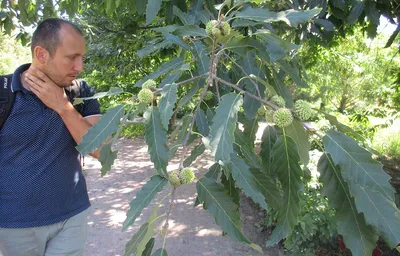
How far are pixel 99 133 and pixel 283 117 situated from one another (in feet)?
1.61

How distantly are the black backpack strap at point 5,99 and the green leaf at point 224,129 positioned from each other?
1.32 metres

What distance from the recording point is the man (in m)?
1.68

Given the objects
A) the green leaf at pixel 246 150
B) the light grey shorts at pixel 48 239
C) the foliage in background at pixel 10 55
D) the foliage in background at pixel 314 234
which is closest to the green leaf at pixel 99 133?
the green leaf at pixel 246 150

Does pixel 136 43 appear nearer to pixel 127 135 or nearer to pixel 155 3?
pixel 155 3

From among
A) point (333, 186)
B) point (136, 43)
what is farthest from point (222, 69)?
point (136, 43)

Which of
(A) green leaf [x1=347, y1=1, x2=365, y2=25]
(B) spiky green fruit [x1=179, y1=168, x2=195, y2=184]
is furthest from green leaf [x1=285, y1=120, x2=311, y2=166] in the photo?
(A) green leaf [x1=347, y1=1, x2=365, y2=25]

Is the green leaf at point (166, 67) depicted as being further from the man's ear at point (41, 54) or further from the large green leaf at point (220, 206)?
the man's ear at point (41, 54)

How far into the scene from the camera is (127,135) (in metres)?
9.96

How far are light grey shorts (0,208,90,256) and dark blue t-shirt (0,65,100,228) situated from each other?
54 mm

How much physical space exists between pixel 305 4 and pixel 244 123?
1.48 meters

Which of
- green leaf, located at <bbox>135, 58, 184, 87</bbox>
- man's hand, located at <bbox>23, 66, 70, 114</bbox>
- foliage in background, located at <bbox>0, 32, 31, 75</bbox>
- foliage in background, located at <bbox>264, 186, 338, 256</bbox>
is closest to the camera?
green leaf, located at <bbox>135, 58, 184, 87</bbox>

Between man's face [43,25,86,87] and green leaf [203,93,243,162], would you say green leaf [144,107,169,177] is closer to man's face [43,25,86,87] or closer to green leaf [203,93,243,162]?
green leaf [203,93,243,162]

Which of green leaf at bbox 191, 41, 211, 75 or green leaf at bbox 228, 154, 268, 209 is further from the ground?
green leaf at bbox 191, 41, 211, 75

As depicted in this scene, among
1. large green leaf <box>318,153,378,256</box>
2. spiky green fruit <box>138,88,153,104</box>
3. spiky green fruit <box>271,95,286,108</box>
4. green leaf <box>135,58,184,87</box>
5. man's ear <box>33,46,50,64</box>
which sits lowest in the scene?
large green leaf <box>318,153,378,256</box>
